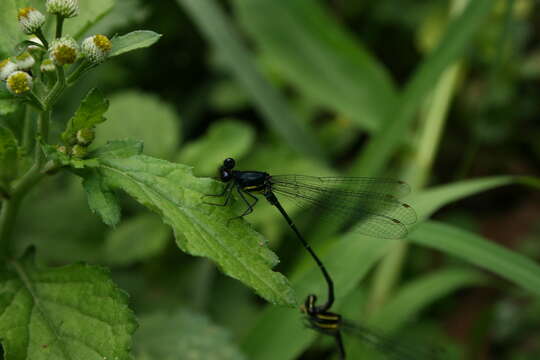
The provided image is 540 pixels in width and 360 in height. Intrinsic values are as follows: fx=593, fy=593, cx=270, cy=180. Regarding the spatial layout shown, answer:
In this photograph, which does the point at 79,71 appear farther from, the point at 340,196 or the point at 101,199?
the point at 340,196

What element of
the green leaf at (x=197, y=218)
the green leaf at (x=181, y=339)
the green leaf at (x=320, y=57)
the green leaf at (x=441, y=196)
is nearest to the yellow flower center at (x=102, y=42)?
the green leaf at (x=197, y=218)

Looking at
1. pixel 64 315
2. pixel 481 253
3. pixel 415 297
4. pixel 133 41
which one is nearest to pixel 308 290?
pixel 481 253

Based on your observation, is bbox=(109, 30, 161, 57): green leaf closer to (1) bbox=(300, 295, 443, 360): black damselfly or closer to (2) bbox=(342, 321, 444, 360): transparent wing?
(1) bbox=(300, 295, 443, 360): black damselfly

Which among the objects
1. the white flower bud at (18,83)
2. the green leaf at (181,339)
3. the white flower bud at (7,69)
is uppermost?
the white flower bud at (7,69)

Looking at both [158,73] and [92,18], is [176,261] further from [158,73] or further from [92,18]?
[92,18]

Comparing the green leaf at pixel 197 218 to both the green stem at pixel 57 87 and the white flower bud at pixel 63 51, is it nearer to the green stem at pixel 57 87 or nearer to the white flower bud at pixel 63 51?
the green stem at pixel 57 87

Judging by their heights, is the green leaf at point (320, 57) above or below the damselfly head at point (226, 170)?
above
